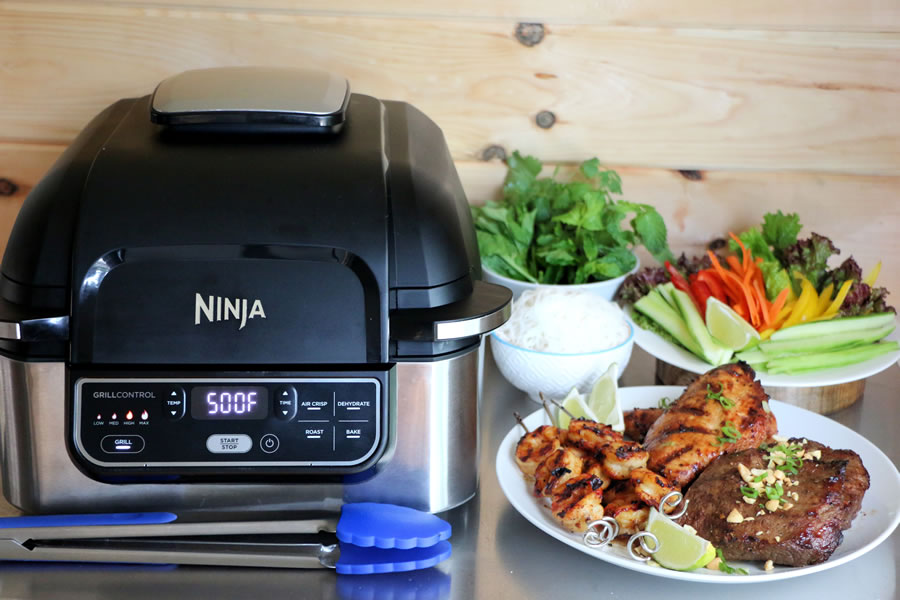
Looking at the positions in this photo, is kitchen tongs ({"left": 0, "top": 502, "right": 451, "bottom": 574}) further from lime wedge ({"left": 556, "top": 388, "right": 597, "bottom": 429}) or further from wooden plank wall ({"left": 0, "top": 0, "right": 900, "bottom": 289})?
wooden plank wall ({"left": 0, "top": 0, "right": 900, "bottom": 289})

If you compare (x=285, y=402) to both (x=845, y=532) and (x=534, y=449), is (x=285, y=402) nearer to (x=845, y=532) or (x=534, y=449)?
(x=534, y=449)

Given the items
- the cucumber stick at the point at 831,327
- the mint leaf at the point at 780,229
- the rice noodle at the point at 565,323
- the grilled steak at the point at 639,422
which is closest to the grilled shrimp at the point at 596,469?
the grilled steak at the point at 639,422

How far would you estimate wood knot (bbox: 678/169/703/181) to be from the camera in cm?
158

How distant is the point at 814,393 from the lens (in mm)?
1288

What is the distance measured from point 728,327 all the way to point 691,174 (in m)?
0.35

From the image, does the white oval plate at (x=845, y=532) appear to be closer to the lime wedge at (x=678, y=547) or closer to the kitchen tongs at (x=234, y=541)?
the lime wedge at (x=678, y=547)

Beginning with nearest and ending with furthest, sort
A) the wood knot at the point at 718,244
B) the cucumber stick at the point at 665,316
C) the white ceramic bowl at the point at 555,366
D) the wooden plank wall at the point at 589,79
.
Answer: the white ceramic bowl at the point at 555,366
the cucumber stick at the point at 665,316
the wooden plank wall at the point at 589,79
the wood knot at the point at 718,244

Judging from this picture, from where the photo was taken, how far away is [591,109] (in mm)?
1543

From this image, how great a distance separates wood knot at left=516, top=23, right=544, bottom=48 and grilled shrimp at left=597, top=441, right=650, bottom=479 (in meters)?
0.76

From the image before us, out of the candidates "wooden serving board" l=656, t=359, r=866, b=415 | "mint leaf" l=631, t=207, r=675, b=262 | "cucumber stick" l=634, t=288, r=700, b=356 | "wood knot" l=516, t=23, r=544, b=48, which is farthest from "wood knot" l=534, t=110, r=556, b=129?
"wooden serving board" l=656, t=359, r=866, b=415

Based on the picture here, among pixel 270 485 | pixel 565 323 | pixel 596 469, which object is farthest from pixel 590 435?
pixel 270 485

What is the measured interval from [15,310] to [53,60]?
0.77 metres

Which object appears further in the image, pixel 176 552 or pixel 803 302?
pixel 803 302

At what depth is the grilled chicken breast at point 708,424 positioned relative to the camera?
103 cm
